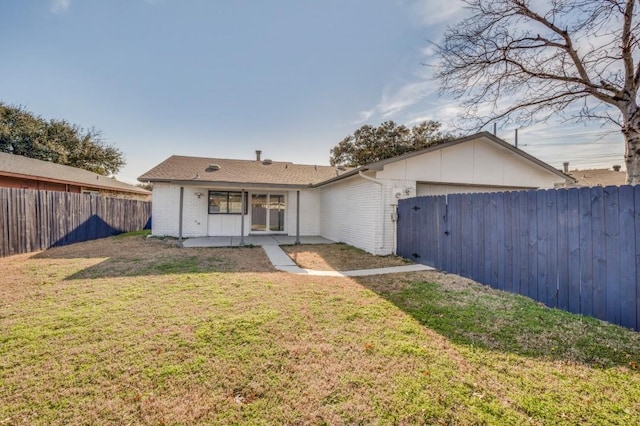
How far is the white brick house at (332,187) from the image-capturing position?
29.8 feet

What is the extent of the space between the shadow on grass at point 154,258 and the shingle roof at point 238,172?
10.8 ft

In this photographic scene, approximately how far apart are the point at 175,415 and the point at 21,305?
13.9ft

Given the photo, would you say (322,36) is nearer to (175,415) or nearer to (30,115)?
(175,415)

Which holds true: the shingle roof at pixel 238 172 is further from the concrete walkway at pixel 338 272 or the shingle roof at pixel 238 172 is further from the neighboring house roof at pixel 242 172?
the concrete walkway at pixel 338 272

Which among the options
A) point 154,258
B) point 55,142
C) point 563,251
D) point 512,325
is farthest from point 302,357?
Answer: point 55,142

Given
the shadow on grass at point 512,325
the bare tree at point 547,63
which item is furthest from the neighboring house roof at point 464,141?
the shadow on grass at point 512,325

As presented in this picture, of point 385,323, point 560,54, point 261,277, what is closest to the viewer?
point 385,323

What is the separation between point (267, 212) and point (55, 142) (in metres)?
24.7

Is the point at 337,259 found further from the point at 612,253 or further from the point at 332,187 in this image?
the point at 612,253

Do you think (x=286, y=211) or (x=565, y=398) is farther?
(x=286, y=211)

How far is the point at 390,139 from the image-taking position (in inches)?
975

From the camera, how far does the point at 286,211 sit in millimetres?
14828

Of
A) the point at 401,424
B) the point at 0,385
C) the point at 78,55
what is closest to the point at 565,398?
the point at 401,424

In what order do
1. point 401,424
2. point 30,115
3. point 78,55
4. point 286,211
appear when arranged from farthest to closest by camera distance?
point 30,115 → point 286,211 → point 78,55 → point 401,424
